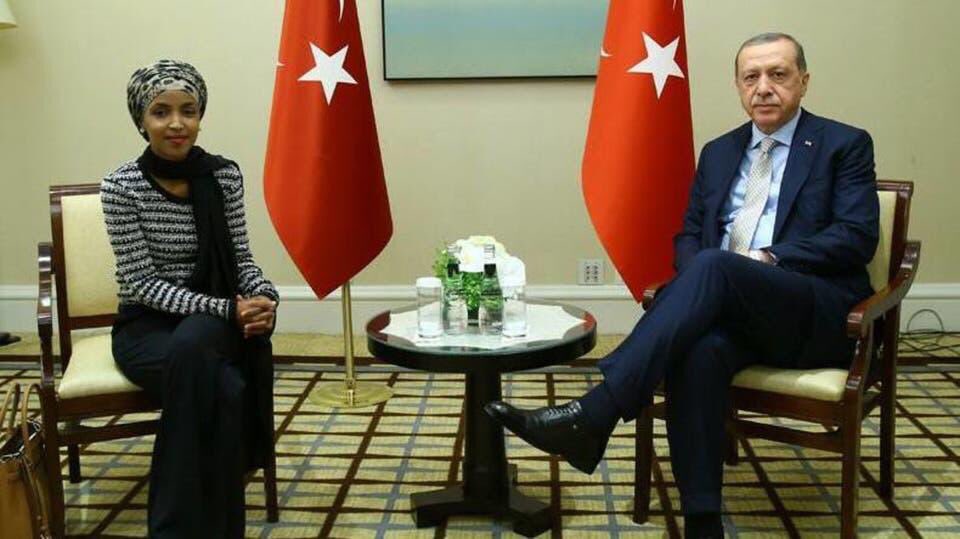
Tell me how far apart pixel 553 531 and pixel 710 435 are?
1.65 feet

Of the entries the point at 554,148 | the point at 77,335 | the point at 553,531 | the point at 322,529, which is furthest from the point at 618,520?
the point at 77,335

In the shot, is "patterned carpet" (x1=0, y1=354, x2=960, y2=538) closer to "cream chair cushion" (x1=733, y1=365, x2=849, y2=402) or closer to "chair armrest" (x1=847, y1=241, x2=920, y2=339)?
"cream chair cushion" (x1=733, y1=365, x2=849, y2=402)

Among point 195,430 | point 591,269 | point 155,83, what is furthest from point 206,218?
point 591,269

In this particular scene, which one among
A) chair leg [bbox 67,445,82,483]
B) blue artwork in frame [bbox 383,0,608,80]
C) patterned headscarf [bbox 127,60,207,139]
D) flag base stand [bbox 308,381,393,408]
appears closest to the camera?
patterned headscarf [bbox 127,60,207,139]

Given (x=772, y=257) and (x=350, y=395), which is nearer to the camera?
(x=772, y=257)

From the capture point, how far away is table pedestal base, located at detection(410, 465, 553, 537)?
235 centimetres

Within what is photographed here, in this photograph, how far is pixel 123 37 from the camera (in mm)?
4266

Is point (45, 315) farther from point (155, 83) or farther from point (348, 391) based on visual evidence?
point (348, 391)

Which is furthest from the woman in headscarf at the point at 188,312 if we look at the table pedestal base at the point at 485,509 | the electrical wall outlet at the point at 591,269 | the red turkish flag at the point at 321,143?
the electrical wall outlet at the point at 591,269

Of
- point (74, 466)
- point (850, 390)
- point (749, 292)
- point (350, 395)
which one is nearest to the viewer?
point (850, 390)

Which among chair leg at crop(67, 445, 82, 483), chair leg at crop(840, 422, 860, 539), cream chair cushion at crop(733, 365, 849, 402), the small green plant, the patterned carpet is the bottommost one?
the patterned carpet

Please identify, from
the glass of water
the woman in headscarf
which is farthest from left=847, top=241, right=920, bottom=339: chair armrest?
the woman in headscarf

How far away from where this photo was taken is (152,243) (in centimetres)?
234

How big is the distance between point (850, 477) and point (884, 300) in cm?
43
